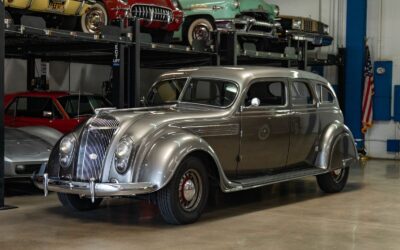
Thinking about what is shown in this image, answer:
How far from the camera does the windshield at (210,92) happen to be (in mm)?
7742

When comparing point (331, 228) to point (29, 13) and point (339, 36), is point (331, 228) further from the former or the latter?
point (339, 36)

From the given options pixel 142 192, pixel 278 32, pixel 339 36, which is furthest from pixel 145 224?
pixel 339 36

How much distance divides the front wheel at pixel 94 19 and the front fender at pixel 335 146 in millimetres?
3977

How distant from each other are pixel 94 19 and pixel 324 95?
12.9 feet

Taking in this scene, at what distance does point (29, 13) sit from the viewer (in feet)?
30.9

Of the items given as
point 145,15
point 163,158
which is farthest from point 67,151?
point 145,15

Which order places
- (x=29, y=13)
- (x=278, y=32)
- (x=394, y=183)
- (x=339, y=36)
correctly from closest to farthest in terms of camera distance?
1. (x=29, y=13)
2. (x=394, y=183)
3. (x=278, y=32)
4. (x=339, y=36)

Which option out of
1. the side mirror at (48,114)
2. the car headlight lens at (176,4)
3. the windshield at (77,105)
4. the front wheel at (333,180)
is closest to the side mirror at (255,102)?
the front wheel at (333,180)

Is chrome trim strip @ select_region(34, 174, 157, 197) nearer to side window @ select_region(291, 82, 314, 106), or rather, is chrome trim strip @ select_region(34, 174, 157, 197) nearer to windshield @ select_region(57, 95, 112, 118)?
side window @ select_region(291, 82, 314, 106)

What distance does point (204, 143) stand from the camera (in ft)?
22.6

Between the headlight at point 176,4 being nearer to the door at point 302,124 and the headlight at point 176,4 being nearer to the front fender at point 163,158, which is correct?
the door at point 302,124

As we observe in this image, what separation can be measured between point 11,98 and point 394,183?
7.11 m

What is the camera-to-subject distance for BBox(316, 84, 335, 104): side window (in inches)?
366

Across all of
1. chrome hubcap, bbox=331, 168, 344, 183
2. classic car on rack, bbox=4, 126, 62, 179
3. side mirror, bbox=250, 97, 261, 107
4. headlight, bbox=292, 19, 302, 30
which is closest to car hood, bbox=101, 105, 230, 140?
side mirror, bbox=250, 97, 261, 107
